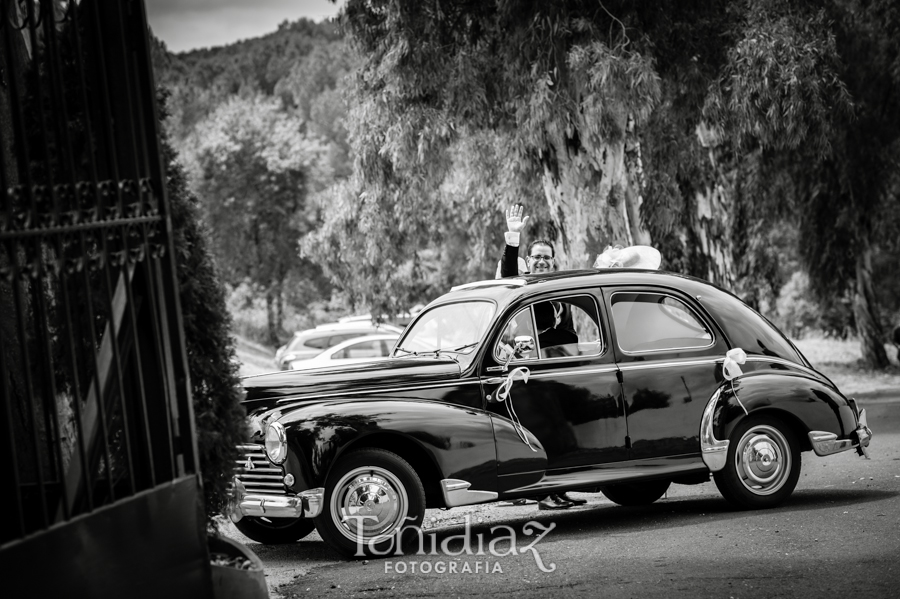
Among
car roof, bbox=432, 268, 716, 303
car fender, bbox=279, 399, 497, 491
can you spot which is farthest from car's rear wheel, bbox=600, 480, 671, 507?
car fender, bbox=279, 399, 497, 491

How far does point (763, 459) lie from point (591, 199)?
8.02 meters

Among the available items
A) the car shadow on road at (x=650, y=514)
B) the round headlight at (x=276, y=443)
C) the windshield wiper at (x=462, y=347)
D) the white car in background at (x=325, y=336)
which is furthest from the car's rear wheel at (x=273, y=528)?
the white car in background at (x=325, y=336)

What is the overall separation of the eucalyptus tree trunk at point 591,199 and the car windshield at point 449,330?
721 centimetres

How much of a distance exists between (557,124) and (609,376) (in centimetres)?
804

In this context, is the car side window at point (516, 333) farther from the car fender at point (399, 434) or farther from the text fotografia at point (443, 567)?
the text fotografia at point (443, 567)

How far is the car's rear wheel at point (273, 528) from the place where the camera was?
27.5 ft

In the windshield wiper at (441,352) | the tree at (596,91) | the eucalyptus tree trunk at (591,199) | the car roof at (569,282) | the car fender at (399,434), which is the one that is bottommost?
the car fender at (399,434)

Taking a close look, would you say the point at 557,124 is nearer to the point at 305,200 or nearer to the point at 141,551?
the point at 141,551

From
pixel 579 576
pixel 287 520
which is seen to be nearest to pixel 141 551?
pixel 579 576

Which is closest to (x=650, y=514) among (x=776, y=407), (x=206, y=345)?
(x=776, y=407)

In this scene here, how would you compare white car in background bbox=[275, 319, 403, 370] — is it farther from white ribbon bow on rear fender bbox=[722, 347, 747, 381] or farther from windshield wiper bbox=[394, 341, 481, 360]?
white ribbon bow on rear fender bbox=[722, 347, 747, 381]

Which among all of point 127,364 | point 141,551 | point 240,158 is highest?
point 240,158

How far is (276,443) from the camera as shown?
24.1 feet

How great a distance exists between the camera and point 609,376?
26.8 ft
